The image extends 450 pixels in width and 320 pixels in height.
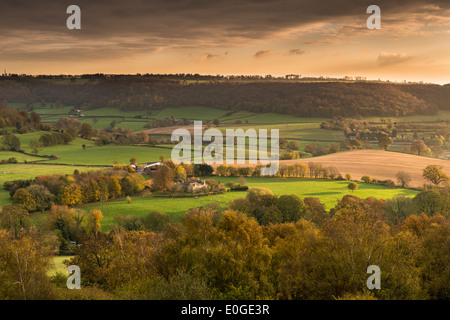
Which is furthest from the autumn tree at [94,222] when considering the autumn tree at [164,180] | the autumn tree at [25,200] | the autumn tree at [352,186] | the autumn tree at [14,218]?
the autumn tree at [352,186]

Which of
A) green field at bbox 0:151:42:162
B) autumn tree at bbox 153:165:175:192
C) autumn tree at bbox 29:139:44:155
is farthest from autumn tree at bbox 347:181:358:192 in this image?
autumn tree at bbox 29:139:44:155

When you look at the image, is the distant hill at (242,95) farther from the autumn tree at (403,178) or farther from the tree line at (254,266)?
the tree line at (254,266)

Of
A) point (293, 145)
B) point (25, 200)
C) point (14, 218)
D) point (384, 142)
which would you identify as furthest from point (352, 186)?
point (25, 200)

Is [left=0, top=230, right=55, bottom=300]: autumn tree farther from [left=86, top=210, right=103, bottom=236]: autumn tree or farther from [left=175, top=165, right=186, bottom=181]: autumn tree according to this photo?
[left=175, top=165, right=186, bottom=181]: autumn tree
